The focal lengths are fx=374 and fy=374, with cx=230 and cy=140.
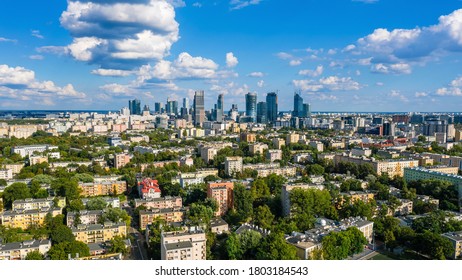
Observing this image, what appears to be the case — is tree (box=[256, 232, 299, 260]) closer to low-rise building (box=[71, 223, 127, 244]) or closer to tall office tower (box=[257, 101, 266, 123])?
low-rise building (box=[71, 223, 127, 244])

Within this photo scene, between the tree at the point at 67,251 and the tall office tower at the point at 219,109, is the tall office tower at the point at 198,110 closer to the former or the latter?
the tall office tower at the point at 219,109

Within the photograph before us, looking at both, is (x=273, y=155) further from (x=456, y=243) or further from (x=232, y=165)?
(x=456, y=243)

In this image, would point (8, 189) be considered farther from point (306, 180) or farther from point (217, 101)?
point (217, 101)

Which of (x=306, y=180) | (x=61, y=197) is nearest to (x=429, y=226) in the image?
(x=306, y=180)

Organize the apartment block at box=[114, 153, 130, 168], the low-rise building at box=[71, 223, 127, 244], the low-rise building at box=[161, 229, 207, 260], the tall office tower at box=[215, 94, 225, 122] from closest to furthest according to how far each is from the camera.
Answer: the low-rise building at box=[161, 229, 207, 260], the low-rise building at box=[71, 223, 127, 244], the apartment block at box=[114, 153, 130, 168], the tall office tower at box=[215, 94, 225, 122]

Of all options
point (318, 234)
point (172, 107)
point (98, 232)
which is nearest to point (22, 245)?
point (98, 232)

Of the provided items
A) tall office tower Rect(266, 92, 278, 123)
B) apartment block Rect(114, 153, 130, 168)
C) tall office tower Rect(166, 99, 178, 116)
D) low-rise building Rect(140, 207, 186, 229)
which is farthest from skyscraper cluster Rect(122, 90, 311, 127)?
low-rise building Rect(140, 207, 186, 229)
